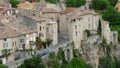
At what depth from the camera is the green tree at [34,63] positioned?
65.0 metres

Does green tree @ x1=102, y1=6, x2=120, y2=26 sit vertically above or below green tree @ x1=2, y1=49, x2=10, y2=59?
below

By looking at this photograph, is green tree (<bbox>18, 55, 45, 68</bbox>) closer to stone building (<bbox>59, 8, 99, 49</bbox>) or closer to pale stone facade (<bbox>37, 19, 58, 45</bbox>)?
pale stone facade (<bbox>37, 19, 58, 45</bbox>)

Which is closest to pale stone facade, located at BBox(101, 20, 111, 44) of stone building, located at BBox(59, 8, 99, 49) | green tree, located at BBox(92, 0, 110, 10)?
stone building, located at BBox(59, 8, 99, 49)

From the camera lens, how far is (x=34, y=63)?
65.5 m

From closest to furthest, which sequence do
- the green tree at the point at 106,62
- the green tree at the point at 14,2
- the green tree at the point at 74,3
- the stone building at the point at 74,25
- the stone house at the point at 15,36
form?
the stone house at the point at 15,36, the stone building at the point at 74,25, the green tree at the point at 106,62, the green tree at the point at 14,2, the green tree at the point at 74,3

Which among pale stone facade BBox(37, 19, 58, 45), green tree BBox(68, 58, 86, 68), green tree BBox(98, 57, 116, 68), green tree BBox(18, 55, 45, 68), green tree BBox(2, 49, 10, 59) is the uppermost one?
A: pale stone facade BBox(37, 19, 58, 45)

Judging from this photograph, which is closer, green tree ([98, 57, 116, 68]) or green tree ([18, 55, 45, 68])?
green tree ([18, 55, 45, 68])

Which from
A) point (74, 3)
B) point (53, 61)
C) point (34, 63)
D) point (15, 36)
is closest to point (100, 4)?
point (74, 3)

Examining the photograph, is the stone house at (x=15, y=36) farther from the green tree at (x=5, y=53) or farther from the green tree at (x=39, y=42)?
the green tree at (x=5, y=53)

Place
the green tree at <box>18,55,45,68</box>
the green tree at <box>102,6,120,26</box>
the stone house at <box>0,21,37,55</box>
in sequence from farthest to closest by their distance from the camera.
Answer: the green tree at <box>102,6,120,26</box> < the stone house at <box>0,21,37,55</box> < the green tree at <box>18,55,45,68</box>

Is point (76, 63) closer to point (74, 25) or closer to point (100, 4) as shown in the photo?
point (74, 25)

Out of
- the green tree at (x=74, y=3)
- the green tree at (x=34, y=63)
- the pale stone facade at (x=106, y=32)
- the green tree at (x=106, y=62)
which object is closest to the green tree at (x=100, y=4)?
the green tree at (x=74, y=3)

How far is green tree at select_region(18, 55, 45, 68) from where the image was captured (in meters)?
65.0

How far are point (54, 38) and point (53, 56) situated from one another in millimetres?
7473
